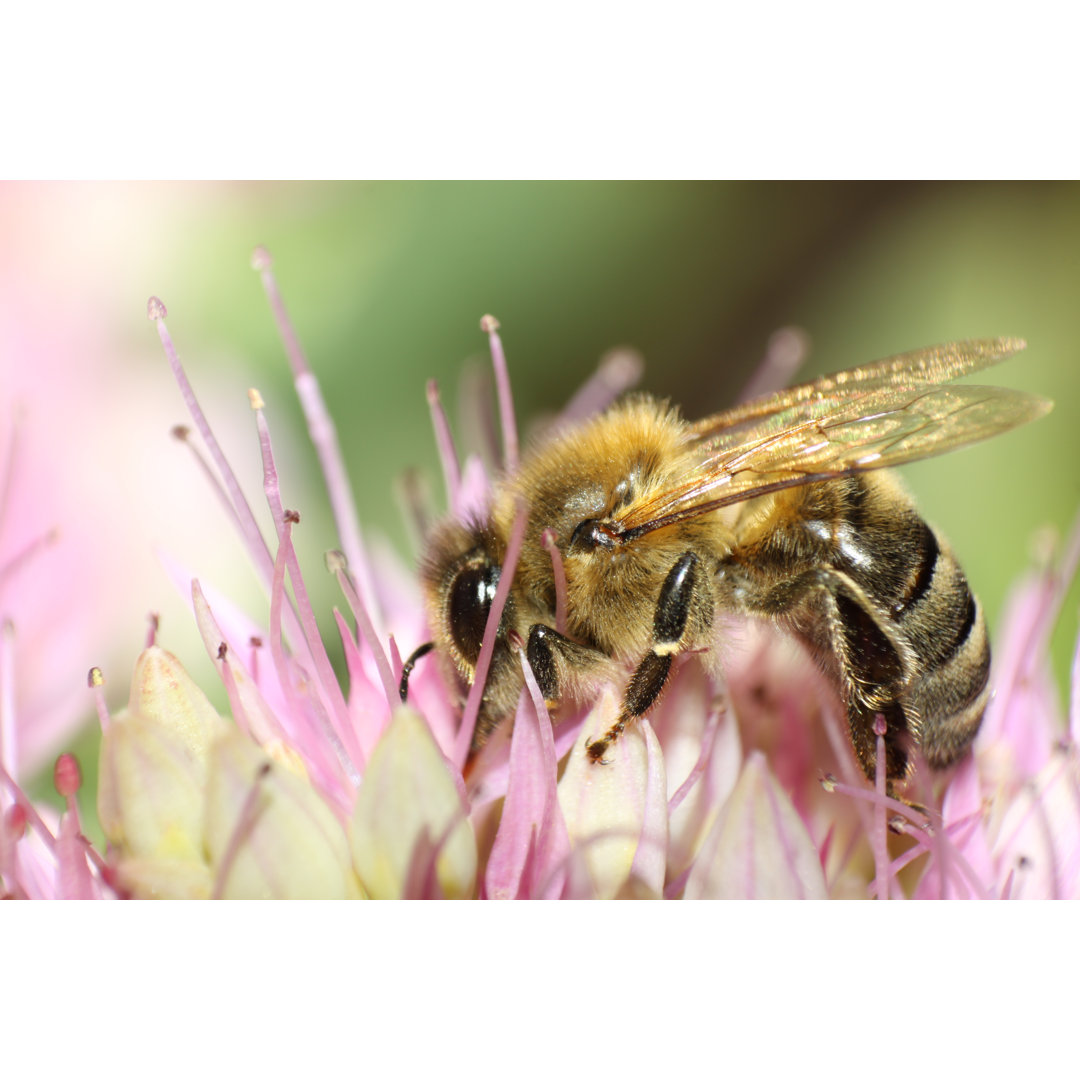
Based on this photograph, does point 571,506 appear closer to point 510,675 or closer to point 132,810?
point 510,675

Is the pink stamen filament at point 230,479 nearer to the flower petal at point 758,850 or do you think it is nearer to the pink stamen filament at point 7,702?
the pink stamen filament at point 7,702

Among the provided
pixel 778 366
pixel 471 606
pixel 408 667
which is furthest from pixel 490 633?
pixel 778 366

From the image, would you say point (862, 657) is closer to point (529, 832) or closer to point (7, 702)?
point (529, 832)

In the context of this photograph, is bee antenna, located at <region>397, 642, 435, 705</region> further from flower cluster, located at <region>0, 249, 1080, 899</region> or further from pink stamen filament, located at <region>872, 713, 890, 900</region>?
pink stamen filament, located at <region>872, 713, 890, 900</region>

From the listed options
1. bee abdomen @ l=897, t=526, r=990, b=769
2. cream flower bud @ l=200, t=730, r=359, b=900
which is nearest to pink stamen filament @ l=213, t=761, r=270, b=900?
cream flower bud @ l=200, t=730, r=359, b=900

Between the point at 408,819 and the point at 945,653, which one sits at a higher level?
the point at 945,653

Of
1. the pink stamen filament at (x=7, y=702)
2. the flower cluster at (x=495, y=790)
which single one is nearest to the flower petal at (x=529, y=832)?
the flower cluster at (x=495, y=790)

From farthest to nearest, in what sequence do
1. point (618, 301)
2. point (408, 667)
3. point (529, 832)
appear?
point (618, 301) < point (408, 667) < point (529, 832)

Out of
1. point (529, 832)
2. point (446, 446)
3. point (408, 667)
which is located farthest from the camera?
point (446, 446)

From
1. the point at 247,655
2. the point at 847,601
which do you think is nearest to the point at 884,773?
the point at 847,601
